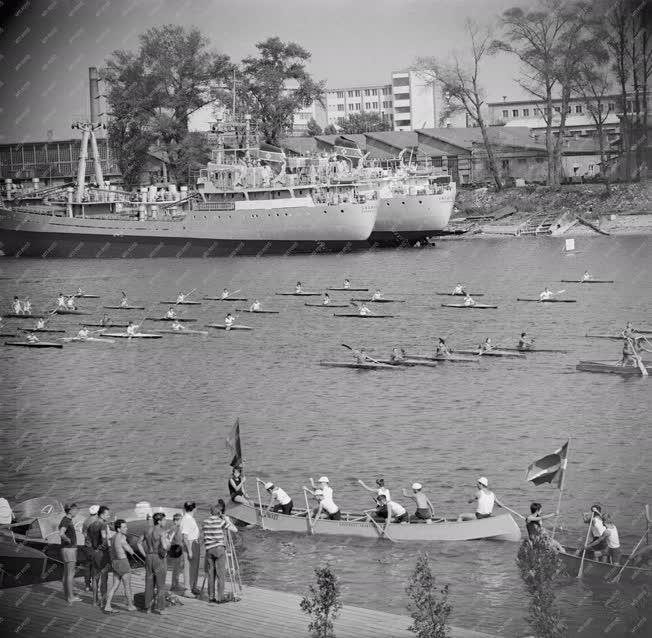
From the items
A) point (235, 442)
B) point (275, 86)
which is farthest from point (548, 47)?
point (235, 442)

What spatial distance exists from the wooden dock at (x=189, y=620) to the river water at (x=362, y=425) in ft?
10.9

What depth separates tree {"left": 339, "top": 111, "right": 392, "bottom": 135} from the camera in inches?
5797

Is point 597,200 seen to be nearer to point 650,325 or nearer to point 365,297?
point 365,297

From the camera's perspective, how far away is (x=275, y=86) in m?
124

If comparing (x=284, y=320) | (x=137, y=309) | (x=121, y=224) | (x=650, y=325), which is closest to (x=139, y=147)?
(x=121, y=224)

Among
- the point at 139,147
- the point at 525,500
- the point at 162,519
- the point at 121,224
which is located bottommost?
the point at 525,500

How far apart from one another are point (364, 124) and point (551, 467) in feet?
425

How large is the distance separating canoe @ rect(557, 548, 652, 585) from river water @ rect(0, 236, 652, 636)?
25 cm

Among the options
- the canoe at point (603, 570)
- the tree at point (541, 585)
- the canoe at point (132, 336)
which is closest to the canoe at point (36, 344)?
the canoe at point (132, 336)

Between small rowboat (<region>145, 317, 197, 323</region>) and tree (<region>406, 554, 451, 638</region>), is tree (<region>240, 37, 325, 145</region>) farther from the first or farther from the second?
tree (<region>406, 554, 451, 638</region>)

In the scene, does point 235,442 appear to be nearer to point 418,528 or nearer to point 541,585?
point 418,528

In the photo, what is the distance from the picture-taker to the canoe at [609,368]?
4000 centimetres

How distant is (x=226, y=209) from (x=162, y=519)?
8450 cm

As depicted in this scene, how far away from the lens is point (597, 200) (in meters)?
103
